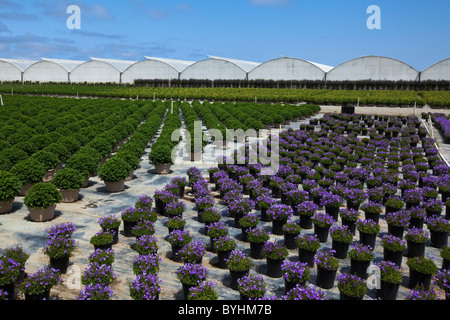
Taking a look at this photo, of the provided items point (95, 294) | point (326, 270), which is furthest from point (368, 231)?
point (95, 294)

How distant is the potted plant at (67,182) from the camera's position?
9.63 m

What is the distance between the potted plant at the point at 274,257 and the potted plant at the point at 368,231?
2.25 metres

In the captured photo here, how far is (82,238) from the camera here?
7.75 meters

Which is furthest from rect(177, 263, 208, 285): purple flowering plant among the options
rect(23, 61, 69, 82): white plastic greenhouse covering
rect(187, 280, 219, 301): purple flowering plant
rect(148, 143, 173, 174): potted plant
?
rect(23, 61, 69, 82): white plastic greenhouse covering

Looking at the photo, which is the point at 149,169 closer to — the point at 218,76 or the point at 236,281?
the point at 236,281

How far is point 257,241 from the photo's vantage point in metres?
7.02

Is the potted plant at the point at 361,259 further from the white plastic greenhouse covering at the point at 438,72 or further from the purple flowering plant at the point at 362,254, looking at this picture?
the white plastic greenhouse covering at the point at 438,72

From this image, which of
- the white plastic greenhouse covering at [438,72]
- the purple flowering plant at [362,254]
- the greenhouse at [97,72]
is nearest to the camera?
the purple flowering plant at [362,254]

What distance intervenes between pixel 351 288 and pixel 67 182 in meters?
7.70

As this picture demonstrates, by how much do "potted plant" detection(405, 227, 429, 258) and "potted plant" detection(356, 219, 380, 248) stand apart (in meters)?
0.62

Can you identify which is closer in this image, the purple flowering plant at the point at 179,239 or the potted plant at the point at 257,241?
the purple flowering plant at the point at 179,239

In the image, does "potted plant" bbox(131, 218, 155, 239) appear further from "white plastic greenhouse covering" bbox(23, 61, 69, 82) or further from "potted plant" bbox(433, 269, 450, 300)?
"white plastic greenhouse covering" bbox(23, 61, 69, 82)

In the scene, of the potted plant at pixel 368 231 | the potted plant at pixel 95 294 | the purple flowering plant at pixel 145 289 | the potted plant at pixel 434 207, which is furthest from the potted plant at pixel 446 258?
the potted plant at pixel 95 294
